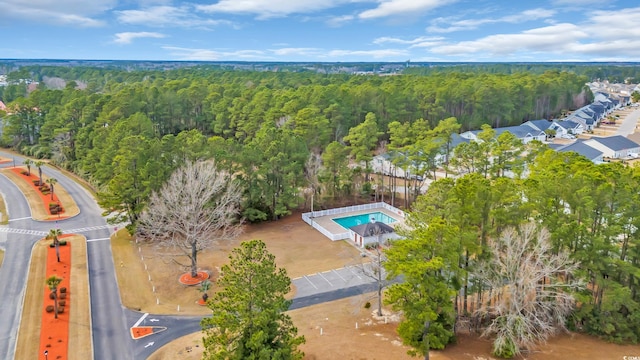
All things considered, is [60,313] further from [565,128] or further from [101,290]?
[565,128]

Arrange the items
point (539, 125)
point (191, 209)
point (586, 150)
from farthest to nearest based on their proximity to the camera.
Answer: point (539, 125)
point (586, 150)
point (191, 209)

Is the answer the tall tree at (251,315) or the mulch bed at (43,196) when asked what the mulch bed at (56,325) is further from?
the mulch bed at (43,196)

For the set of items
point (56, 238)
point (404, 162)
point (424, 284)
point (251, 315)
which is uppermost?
point (404, 162)

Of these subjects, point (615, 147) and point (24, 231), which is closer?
point (24, 231)

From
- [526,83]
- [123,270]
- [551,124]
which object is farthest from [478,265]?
[526,83]

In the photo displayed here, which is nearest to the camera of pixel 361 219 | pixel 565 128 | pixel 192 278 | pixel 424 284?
pixel 424 284

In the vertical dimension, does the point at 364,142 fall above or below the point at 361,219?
above

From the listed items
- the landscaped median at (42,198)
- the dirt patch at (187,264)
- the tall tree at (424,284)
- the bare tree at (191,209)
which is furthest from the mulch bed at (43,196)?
the tall tree at (424,284)

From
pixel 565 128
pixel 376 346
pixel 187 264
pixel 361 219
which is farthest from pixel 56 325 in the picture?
pixel 565 128
